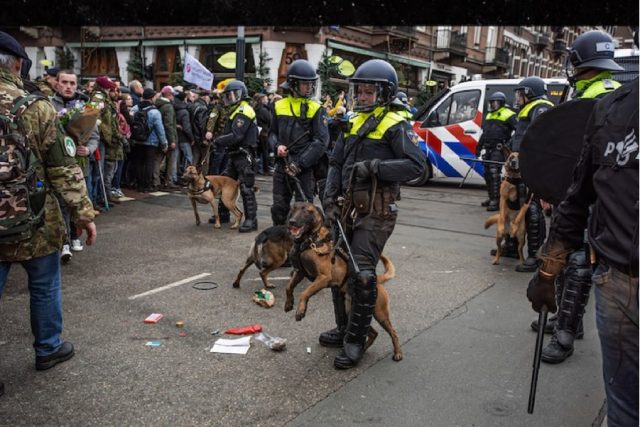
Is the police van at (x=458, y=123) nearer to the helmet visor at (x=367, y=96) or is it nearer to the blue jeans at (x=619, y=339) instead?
the helmet visor at (x=367, y=96)

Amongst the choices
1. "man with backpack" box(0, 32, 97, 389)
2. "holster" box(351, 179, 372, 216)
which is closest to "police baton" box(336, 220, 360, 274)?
"holster" box(351, 179, 372, 216)

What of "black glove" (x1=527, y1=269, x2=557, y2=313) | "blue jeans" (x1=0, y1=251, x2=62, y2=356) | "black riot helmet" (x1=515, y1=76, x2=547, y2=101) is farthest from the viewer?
"black riot helmet" (x1=515, y1=76, x2=547, y2=101)

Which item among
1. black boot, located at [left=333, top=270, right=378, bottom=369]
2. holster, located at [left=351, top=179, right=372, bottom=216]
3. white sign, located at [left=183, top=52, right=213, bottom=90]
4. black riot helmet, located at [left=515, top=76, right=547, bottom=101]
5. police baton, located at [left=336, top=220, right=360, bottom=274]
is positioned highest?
white sign, located at [left=183, top=52, right=213, bottom=90]

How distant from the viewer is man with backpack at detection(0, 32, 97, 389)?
3.06m

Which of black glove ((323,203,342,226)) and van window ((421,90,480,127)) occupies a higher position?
van window ((421,90,480,127))

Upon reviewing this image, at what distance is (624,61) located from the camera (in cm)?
898

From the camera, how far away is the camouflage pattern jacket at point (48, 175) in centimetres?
316

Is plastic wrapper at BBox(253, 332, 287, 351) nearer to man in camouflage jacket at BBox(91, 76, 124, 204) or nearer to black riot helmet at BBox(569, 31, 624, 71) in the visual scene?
black riot helmet at BBox(569, 31, 624, 71)

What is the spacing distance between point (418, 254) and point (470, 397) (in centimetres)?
377

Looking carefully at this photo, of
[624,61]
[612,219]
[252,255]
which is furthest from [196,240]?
[624,61]

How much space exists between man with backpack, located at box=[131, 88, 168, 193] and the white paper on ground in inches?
269

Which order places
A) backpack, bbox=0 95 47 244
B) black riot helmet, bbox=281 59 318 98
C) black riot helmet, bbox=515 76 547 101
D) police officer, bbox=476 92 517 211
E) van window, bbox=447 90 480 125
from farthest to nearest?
van window, bbox=447 90 480 125
police officer, bbox=476 92 517 211
black riot helmet, bbox=515 76 547 101
black riot helmet, bbox=281 59 318 98
backpack, bbox=0 95 47 244

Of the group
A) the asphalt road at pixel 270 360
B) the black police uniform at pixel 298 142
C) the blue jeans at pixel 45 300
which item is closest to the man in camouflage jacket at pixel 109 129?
the asphalt road at pixel 270 360

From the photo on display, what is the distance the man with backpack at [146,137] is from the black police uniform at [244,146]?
2.76 m
